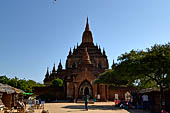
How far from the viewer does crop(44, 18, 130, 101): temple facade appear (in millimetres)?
41875

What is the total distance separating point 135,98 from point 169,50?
1175cm

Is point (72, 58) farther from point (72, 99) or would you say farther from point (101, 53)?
point (72, 99)

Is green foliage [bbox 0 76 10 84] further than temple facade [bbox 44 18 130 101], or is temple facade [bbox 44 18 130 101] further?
temple facade [bbox 44 18 130 101]

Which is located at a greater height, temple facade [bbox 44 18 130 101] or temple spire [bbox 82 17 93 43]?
temple spire [bbox 82 17 93 43]

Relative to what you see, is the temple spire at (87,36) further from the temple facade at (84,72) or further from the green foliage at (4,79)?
the green foliage at (4,79)

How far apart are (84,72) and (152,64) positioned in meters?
23.9

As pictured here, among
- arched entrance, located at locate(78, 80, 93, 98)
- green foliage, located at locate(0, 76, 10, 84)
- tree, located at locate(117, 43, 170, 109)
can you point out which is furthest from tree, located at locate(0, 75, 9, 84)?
tree, located at locate(117, 43, 170, 109)

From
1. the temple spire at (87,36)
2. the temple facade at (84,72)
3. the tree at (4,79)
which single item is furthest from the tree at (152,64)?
the temple spire at (87,36)

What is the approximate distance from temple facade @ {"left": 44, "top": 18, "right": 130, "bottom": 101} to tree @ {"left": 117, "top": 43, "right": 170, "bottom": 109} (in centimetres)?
1965

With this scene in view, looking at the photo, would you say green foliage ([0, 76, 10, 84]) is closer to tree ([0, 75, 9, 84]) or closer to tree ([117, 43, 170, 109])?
tree ([0, 75, 9, 84])

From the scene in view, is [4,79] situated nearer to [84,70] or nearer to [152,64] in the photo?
[84,70]

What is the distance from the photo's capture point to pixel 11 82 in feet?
113

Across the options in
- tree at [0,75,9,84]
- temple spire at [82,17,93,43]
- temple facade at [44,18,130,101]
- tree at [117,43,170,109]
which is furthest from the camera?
temple spire at [82,17,93,43]

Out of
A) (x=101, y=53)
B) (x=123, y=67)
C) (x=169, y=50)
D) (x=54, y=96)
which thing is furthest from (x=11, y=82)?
(x=101, y=53)
